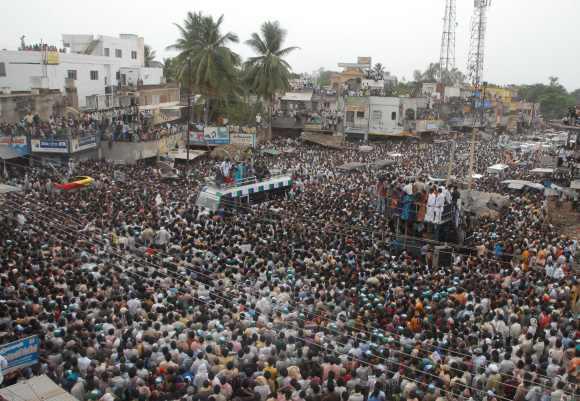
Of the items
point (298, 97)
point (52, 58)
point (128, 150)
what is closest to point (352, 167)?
point (128, 150)

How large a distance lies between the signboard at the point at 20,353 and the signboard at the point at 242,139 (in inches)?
1079

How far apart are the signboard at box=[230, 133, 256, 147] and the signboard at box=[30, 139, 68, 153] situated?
36.9 ft

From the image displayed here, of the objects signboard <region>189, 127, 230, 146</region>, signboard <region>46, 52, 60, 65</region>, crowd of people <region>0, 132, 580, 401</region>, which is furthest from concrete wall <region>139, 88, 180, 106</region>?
crowd of people <region>0, 132, 580, 401</region>

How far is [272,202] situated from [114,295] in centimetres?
1095

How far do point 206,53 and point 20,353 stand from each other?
1303 inches

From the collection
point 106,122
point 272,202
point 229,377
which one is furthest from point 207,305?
point 106,122

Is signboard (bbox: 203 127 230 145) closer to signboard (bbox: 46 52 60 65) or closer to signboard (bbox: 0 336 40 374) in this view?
signboard (bbox: 46 52 60 65)

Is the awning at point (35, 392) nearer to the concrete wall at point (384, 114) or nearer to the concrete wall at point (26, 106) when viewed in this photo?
the concrete wall at point (26, 106)

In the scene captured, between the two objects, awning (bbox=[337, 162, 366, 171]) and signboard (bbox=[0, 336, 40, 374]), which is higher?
awning (bbox=[337, 162, 366, 171])

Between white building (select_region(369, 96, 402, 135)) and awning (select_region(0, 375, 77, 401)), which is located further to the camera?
white building (select_region(369, 96, 402, 135))

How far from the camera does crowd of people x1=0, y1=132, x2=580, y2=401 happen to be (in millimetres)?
9016

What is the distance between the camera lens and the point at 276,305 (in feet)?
39.0

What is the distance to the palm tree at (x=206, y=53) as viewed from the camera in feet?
129

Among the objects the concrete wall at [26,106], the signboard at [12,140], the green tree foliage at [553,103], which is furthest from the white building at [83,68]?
the green tree foliage at [553,103]
